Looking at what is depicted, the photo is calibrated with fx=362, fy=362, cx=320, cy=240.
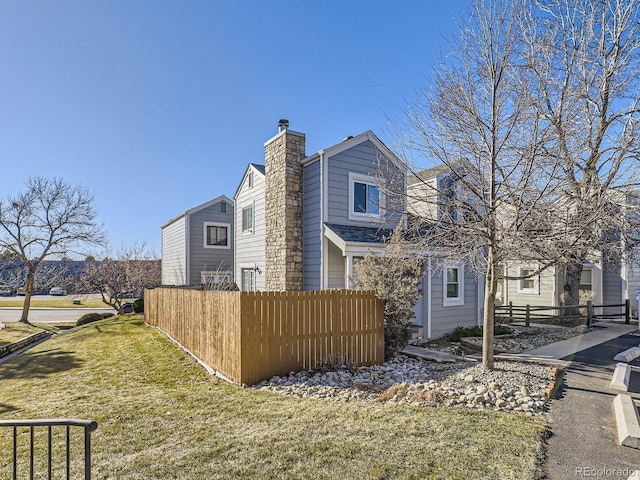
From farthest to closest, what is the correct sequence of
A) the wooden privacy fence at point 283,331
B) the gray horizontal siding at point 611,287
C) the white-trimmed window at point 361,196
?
the gray horizontal siding at point 611,287 → the white-trimmed window at point 361,196 → the wooden privacy fence at point 283,331

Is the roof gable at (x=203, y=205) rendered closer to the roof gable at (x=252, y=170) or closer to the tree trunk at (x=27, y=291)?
the roof gable at (x=252, y=170)

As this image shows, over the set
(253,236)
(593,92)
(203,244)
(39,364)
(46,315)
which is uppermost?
(593,92)

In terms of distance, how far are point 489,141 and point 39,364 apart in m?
12.8

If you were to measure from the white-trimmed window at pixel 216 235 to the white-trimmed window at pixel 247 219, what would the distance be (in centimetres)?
610

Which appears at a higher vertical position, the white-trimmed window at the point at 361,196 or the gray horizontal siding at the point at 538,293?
the white-trimmed window at the point at 361,196

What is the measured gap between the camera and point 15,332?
1728 centimetres

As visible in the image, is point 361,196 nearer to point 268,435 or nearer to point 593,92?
point 593,92

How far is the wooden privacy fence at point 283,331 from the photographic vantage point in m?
6.92

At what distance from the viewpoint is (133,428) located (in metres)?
4.73

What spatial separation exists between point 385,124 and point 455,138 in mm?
1359

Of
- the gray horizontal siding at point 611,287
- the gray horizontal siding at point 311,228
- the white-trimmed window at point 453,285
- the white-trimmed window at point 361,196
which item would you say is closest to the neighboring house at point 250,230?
the gray horizontal siding at point 311,228

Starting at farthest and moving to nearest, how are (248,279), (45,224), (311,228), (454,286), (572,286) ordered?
1. (45,224)
2. (248,279)
3. (572,286)
4. (454,286)
5. (311,228)

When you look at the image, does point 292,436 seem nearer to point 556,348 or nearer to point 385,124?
point 385,124

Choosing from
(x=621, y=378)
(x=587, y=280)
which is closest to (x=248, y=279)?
(x=621, y=378)
